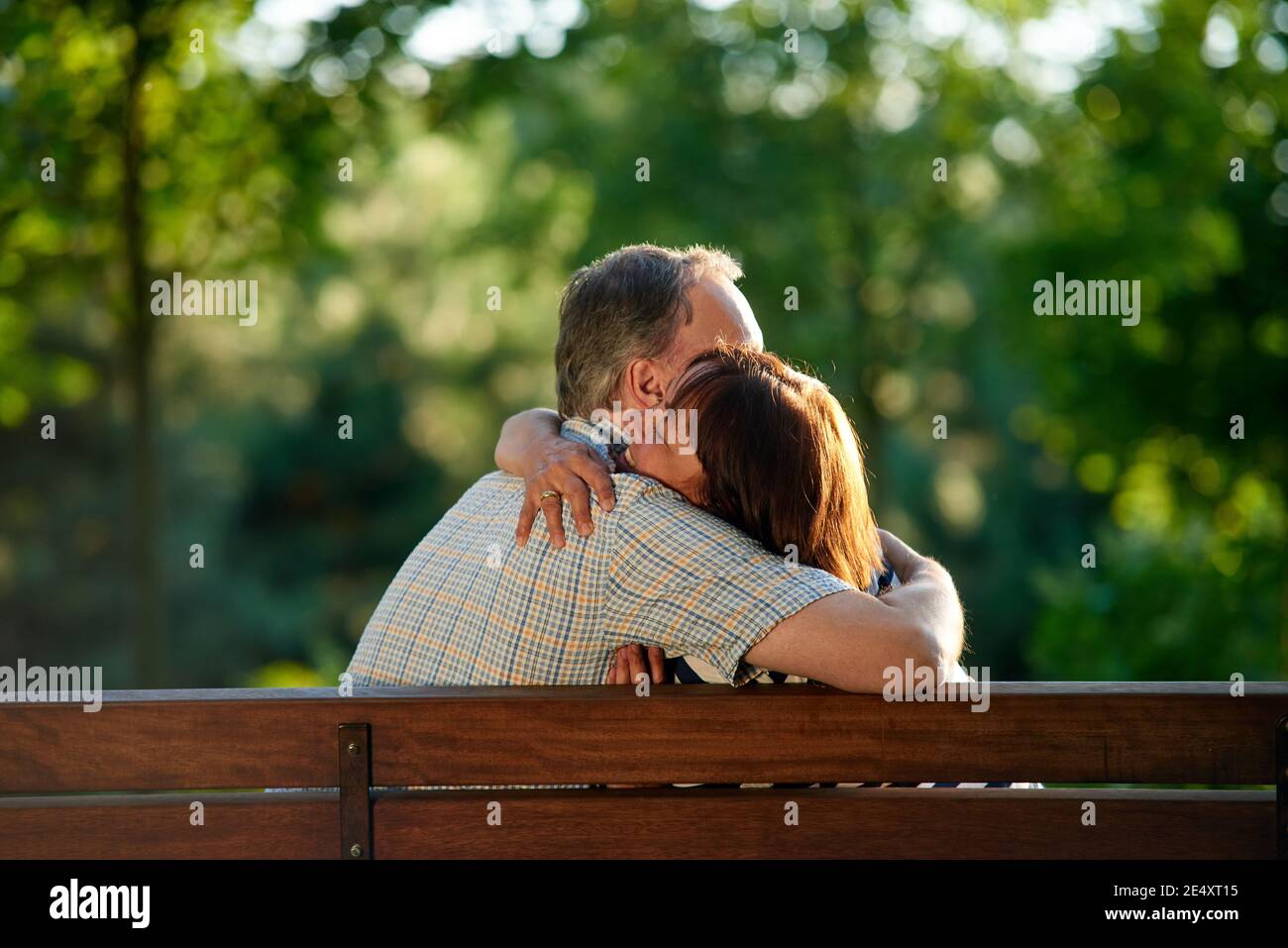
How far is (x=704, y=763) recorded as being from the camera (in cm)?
204

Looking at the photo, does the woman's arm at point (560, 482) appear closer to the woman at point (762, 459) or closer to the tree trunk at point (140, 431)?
the woman at point (762, 459)

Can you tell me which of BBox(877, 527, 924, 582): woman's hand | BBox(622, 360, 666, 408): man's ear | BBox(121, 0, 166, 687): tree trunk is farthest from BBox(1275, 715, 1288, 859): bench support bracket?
BBox(121, 0, 166, 687): tree trunk

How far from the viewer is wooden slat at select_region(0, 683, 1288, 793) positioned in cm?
202

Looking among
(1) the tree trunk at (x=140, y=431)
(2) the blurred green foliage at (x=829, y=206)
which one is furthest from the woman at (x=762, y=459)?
(1) the tree trunk at (x=140, y=431)

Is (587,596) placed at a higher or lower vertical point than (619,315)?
lower

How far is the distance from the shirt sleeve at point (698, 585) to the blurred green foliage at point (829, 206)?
14.4ft

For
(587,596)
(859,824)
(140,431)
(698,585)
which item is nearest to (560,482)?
(587,596)

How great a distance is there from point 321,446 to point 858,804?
53.6 ft

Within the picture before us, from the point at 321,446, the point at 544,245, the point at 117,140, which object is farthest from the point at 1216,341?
the point at 321,446

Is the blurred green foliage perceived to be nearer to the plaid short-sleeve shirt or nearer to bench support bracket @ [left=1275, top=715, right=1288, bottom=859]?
bench support bracket @ [left=1275, top=715, right=1288, bottom=859]

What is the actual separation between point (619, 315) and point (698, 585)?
79 cm

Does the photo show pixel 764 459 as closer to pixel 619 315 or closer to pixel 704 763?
pixel 704 763

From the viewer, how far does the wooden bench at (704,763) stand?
6.64ft

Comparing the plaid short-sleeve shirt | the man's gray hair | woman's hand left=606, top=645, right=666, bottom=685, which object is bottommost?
woman's hand left=606, top=645, right=666, bottom=685
